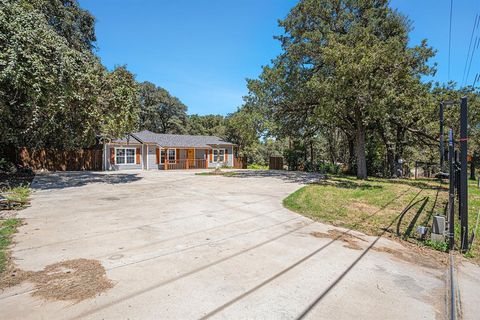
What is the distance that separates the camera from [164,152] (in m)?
25.8

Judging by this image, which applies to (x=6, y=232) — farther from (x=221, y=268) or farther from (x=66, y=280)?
(x=221, y=268)

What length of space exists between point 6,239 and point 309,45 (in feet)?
52.4

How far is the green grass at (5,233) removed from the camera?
13.1ft

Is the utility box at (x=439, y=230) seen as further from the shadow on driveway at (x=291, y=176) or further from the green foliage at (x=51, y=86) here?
the green foliage at (x=51, y=86)

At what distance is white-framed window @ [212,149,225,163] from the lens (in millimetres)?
28672

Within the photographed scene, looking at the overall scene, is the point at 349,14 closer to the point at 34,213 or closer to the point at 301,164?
the point at 301,164

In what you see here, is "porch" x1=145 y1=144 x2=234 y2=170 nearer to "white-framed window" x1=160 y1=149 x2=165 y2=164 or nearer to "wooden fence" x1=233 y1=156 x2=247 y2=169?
"white-framed window" x1=160 y1=149 x2=165 y2=164

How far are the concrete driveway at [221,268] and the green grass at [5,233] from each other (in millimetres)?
158

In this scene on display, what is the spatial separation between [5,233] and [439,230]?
8.64 metres

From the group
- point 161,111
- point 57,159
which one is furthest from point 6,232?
point 161,111

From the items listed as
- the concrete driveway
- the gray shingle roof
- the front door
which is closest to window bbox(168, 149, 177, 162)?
the gray shingle roof

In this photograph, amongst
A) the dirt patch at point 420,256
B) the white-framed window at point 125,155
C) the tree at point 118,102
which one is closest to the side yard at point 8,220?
the dirt patch at point 420,256

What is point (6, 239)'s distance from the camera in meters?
4.89

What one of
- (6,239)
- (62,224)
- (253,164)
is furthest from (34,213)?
(253,164)
